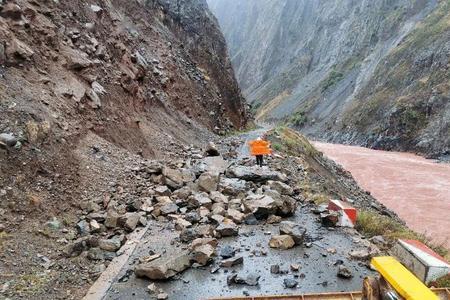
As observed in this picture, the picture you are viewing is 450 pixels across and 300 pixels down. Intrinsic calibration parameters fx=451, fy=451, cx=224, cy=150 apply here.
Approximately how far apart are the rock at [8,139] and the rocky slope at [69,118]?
20 millimetres

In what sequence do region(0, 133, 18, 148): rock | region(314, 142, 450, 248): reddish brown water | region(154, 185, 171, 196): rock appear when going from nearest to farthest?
region(0, 133, 18, 148): rock
region(154, 185, 171, 196): rock
region(314, 142, 450, 248): reddish brown water

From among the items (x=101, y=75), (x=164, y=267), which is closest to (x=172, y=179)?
(x=164, y=267)

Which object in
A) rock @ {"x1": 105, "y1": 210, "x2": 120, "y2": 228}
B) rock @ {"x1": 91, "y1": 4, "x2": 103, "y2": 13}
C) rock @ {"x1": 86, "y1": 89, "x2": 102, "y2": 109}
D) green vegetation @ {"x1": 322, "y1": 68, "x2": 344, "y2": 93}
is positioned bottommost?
rock @ {"x1": 105, "y1": 210, "x2": 120, "y2": 228}

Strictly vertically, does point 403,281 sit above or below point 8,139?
below

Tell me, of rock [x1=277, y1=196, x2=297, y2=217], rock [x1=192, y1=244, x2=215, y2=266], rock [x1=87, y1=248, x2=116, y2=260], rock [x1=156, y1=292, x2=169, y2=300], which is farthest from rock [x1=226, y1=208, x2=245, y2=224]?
rock [x1=156, y1=292, x2=169, y2=300]

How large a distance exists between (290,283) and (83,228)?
12.2 ft

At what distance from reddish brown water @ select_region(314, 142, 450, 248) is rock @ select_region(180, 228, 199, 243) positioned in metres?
7.00

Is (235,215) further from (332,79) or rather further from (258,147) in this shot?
(332,79)

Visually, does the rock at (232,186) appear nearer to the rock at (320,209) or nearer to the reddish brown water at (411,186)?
the rock at (320,209)

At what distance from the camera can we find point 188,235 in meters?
7.92

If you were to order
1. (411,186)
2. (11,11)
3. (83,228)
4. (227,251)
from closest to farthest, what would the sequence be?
(227,251) → (83,228) → (11,11) → (411,186)

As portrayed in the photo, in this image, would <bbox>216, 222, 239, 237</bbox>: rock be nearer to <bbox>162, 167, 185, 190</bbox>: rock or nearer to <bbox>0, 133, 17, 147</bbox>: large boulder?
<bbox>162, 167, 185, 190</bbox>: rock

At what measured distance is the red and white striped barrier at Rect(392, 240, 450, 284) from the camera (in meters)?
5.23

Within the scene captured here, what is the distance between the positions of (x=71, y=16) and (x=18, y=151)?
26.0ft
